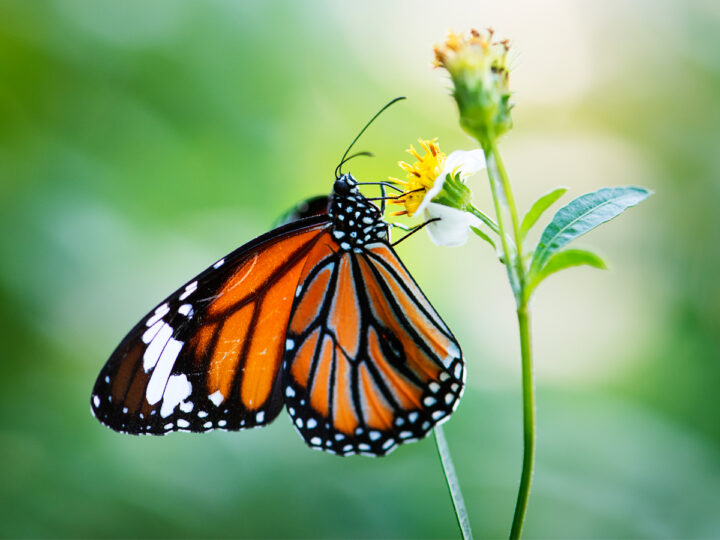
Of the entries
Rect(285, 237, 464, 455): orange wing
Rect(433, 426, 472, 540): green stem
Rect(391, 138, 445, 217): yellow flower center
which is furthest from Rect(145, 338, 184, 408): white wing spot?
Rect(433, 426, 472, 540): green stem

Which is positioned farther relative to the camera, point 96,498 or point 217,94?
point 217,94

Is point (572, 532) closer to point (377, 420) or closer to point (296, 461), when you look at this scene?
point (296, 461)

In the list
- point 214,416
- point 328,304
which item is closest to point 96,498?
point 214,416

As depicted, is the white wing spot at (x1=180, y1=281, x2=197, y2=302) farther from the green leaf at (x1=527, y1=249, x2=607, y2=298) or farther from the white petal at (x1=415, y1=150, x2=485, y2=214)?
the green leaf at (x1=527, y1=249, x2=607, y2=298)

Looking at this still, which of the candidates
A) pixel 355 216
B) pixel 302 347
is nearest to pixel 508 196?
pixel 355 216

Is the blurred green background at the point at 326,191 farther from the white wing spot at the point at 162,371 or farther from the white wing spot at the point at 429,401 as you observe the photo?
the white wing spot at the point at 429,401

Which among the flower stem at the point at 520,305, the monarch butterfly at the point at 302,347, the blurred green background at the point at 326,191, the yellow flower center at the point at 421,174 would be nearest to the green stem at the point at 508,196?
the flower stem at the point at 520,305

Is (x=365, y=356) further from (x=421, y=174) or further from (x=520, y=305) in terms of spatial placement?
(x=520, y=305)
